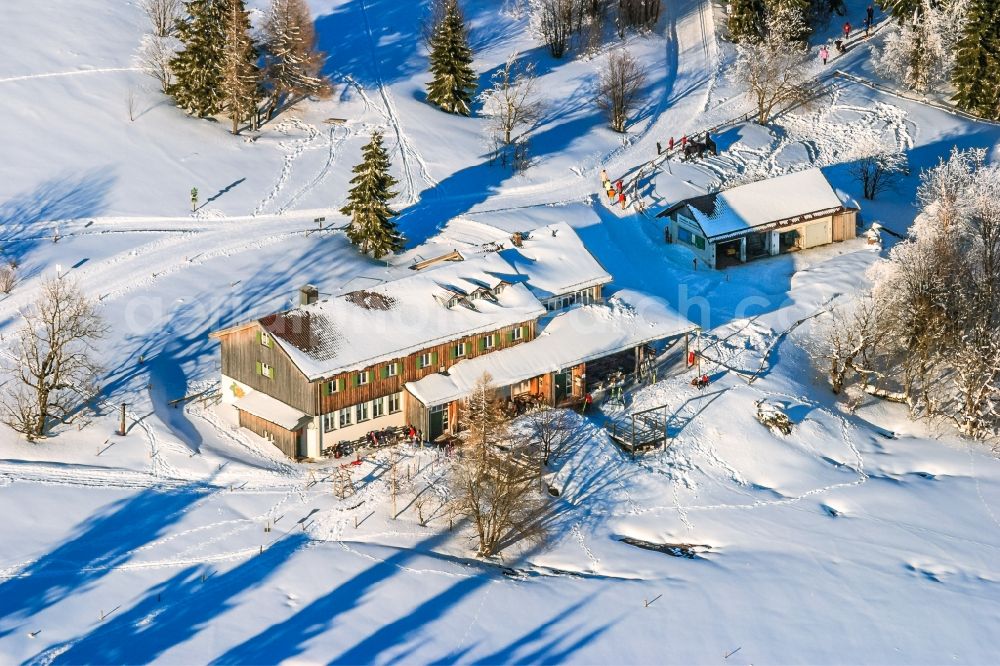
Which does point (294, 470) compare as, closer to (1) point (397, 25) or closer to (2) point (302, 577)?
(2) point (302, 577)

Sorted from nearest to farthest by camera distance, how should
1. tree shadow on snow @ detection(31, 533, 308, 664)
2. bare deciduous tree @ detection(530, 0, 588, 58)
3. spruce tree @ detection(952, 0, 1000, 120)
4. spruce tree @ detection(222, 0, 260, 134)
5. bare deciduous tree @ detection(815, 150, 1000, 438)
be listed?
tree shadow on snow @ detection(31, 533, 308, 664) → bare deciduous tree @ detection(815, 150, 1000, 438) → spruce tree @ detection(222, 0, 260, 134) → spruce tree @ detection(952, 0, 1000, 120) → bare deciduous tree @ detection(530, 0, 588, 58)

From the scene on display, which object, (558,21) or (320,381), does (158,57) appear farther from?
(320,381)

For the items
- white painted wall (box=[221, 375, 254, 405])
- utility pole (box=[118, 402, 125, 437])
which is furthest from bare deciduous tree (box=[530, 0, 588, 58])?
utility pole (box=[118, 402, 125, 437])

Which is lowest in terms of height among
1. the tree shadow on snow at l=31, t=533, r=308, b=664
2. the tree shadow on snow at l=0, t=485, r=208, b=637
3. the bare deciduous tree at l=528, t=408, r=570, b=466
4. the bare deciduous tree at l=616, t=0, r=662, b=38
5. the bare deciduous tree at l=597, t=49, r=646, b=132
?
the tree shadow on snow at l=31, t=533, r=308, b=664

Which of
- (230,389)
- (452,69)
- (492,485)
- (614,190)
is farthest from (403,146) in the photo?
(492,485)

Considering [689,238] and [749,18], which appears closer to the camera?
[689,238]

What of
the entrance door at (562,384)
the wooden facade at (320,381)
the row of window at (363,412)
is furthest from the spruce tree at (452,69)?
the row of window at (363,412)

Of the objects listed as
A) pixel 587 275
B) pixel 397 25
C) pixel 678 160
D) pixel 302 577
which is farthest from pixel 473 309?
pixel 397 25

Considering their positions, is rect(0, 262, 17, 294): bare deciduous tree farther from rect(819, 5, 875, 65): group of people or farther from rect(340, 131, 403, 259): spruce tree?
rect(819, 5, 875, 65): group of people
